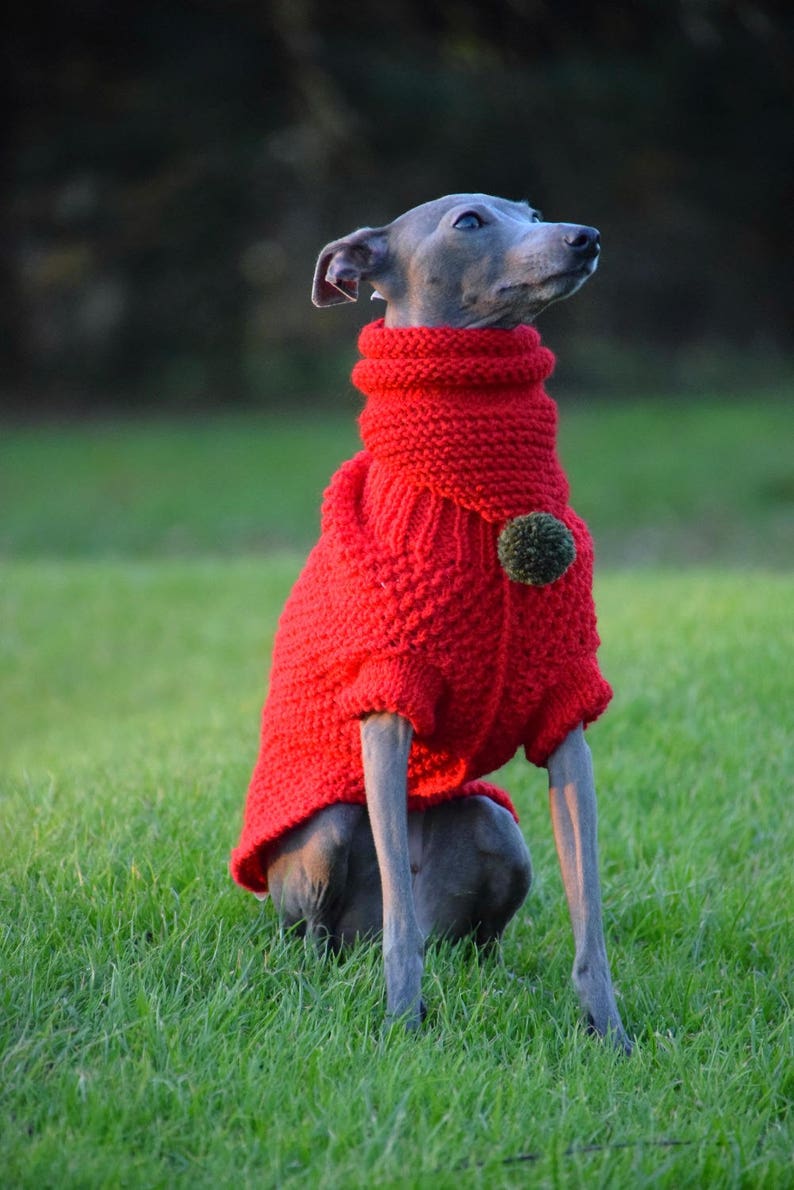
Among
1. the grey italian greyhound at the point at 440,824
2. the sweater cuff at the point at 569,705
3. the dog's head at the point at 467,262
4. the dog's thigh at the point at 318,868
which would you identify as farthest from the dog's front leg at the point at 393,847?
the dog's head at the point at 467,262

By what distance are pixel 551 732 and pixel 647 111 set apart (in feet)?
63.9

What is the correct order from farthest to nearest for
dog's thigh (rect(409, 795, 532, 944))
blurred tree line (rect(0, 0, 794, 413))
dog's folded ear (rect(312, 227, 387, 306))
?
1. blurred tree line (rect(0, 0, 794, 413))
2. dog's thigh (rect(409, 795, 532, 944))
3. dog's folded ear (rect(312, 227, 387, 306))

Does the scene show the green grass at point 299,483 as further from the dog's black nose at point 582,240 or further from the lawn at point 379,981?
the dog's black nose at point 582,240

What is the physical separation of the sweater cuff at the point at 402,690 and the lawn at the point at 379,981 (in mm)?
637

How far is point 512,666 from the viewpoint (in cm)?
311

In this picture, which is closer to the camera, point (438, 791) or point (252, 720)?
point (438, 791)

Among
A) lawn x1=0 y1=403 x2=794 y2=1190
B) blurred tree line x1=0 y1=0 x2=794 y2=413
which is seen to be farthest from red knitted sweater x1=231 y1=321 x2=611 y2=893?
blurred tree line x1=0 y1=0 x2=794 y2=413

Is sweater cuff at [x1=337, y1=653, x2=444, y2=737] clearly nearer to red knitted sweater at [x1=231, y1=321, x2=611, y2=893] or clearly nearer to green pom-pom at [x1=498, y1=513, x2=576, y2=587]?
red knitted sweater at [x1=231, y1=321, x2=611, y2=893]

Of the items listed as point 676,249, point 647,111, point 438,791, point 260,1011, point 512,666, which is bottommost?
point 260,1011

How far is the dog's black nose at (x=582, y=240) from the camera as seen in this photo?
3055 millimetres

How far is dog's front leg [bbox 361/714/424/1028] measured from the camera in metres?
3.10

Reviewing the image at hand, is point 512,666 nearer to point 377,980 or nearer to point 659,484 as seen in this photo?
point 377,980

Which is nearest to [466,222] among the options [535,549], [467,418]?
[467,418]

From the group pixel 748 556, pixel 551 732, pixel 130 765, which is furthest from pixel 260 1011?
pixel 748 556
